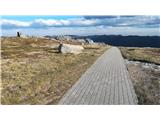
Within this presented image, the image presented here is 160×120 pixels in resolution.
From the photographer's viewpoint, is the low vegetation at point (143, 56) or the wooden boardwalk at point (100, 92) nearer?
the wooden boardwalk at point (100, 92)

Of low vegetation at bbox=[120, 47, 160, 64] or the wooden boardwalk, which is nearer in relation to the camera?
the wooden boardwalk

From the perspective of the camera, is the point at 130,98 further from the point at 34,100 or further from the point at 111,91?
the point at 34,100

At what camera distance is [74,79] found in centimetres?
2014

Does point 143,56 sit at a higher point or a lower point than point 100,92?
lower

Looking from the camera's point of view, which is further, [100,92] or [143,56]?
[143,56]

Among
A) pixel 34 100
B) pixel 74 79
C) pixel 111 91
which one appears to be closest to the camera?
pixel 34 100

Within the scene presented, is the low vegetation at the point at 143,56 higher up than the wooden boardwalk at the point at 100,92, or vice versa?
the wooden boardwalk at the point at 100,92

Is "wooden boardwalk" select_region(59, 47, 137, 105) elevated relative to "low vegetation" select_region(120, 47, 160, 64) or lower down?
elevated
